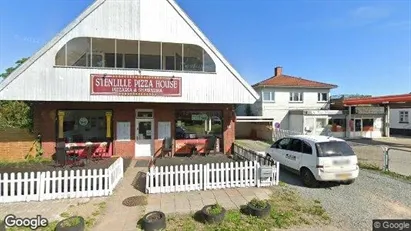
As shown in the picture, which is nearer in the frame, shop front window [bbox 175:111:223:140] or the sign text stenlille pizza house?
the sign text stenlille pizza house

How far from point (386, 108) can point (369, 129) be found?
10.5 feet

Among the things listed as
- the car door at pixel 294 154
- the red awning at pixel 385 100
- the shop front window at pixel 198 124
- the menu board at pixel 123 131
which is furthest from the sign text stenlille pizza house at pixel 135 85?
the red awning at pixel 385 100

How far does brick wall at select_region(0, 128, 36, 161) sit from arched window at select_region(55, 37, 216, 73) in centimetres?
443

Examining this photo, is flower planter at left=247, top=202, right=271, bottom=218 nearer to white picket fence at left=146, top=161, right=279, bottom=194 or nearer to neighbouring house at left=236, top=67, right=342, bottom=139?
white picket fence at left=146, top=161, right=279, bottom=194

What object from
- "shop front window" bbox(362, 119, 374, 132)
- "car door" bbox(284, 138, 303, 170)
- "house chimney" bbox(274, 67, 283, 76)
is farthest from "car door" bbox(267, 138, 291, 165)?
"shop front window" bbox(362, 119, 374, 132)

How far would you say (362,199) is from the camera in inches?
305

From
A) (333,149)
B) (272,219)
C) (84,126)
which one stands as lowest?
(272,219)

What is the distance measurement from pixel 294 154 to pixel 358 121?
2319 cm

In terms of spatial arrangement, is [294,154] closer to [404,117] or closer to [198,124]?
[198,124]

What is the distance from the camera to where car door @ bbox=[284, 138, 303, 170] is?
31.4 ft

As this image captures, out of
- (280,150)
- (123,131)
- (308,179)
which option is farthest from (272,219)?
(123,131)

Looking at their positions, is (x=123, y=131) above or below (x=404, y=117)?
below

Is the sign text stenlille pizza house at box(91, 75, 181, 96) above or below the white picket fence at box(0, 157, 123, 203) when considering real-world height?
above

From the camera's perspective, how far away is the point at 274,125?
26531 millimetres
